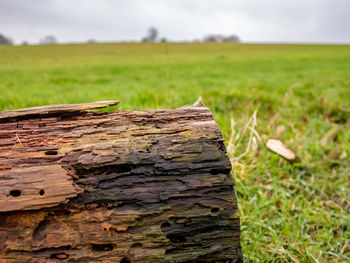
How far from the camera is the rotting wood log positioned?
125cm

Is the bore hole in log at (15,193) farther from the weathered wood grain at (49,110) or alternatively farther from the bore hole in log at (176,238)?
the bore hole in log at (176,238)

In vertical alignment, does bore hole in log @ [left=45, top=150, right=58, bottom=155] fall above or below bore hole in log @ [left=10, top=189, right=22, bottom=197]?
above

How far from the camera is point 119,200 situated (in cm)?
131

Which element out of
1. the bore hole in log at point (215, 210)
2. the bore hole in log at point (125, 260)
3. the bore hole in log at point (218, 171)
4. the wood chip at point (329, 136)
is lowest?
the wood chip at point (329, 136)

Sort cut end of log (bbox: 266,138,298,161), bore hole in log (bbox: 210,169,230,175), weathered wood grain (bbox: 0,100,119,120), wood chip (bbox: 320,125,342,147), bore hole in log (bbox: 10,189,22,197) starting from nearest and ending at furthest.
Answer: bore hole in log (bbox: 10,189,22,197), bore hole in log (bbox: 210,169,230,175), weathered wood grain (bbox: 0,100,119,120), cut end of log (bbox: 266,138,298,161), wood chip (bbox: 320,125,342,147)

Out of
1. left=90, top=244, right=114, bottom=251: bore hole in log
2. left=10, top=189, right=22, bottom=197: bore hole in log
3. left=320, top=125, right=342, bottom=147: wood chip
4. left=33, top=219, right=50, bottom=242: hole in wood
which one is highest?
left=10, top=189, right=22, bottom=197: bore hole in log

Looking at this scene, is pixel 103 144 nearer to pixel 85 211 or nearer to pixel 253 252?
pixel 85 211

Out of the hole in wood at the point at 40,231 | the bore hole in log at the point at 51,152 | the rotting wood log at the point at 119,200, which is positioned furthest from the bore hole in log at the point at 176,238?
the bore hole in log at the point at 51,152

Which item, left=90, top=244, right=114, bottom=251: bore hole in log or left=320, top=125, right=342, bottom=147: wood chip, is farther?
left=320, top=125, right=342, bottom=147: wood chip

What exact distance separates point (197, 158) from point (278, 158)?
2.10m

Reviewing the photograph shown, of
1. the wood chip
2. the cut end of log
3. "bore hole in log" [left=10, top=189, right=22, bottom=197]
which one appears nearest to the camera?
"bore hole in log" [left=10, top=189, right=22, bottom=197]

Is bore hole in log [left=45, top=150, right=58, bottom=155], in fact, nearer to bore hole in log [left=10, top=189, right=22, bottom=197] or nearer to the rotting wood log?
the rotting wood log

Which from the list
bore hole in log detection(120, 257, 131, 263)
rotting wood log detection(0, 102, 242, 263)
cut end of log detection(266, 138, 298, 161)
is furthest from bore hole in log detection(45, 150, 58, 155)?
cut end of log detection(266, 138, 298, 161)

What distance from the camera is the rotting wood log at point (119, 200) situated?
4.11 feet
